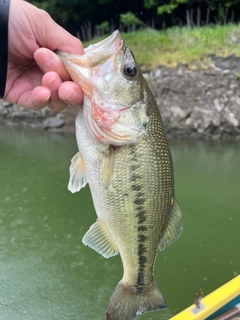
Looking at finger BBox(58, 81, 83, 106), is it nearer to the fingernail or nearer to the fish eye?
the fingernail

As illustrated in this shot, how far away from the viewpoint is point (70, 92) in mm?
1546

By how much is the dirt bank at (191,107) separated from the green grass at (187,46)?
243 mm

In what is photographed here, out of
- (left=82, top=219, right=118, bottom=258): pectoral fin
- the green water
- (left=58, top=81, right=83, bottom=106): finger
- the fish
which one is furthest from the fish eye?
the green water

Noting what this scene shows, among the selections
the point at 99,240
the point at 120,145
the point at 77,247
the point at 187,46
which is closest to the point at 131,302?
the point at 99,240

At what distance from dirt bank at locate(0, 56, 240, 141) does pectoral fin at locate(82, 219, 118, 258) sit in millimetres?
6936

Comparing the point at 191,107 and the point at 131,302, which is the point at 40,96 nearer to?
the point at 131,302

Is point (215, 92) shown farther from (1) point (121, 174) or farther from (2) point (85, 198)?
(1) point (121, 174)

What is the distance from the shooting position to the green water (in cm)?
359

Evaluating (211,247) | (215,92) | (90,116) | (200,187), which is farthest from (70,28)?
(90,116)

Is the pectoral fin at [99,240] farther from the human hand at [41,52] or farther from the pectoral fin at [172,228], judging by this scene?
the human hand at [41,52]

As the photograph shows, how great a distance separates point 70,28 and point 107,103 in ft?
44.9

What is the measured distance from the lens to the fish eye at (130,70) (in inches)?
61.5

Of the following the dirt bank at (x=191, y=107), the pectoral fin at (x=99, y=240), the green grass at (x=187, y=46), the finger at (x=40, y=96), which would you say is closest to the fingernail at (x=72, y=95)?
the finger at (x=40, y=96)

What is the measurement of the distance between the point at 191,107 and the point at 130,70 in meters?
7.60
